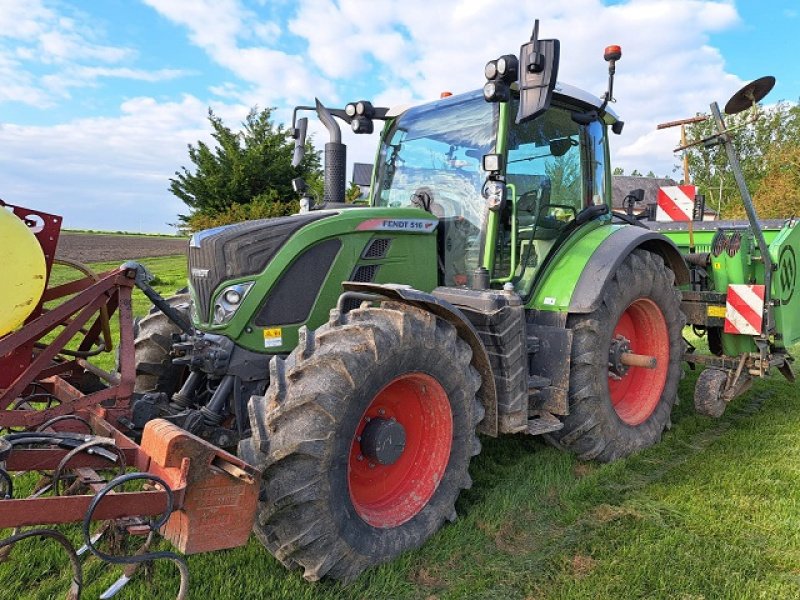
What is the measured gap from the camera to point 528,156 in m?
4.02

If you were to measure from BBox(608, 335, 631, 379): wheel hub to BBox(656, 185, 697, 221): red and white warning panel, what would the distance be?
1.71 metres

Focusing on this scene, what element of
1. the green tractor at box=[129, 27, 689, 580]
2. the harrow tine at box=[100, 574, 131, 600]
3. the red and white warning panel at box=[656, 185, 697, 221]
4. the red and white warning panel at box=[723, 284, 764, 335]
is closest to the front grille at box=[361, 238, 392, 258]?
the green tractor at box=[129, 27, 689, 580]

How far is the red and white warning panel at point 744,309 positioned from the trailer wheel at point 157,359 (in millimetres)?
4160

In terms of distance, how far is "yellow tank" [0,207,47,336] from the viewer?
2447 mm

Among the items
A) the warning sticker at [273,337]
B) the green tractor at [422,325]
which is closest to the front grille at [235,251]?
the green tractor at [422,325]

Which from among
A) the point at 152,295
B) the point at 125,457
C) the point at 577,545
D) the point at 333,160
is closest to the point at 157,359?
the point at 152,295

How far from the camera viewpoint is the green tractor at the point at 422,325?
2545 millimetres

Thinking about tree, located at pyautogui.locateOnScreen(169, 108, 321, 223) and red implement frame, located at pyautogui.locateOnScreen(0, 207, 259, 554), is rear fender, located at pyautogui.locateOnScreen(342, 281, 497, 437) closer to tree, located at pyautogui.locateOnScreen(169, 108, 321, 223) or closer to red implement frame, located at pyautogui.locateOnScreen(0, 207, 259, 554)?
red implement frame, located at pyautogui.locateOnScreen(0, 207, 259, 554)

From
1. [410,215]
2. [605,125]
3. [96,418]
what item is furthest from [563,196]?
[96,418]

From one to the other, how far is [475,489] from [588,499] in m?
0.65

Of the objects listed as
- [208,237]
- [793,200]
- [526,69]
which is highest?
[793,200]

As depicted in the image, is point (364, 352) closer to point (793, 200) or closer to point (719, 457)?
→ point (719, 457)

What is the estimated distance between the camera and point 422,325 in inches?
113

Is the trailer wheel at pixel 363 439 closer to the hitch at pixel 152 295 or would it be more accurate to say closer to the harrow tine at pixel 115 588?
the harrow tine at pixel 115 588
